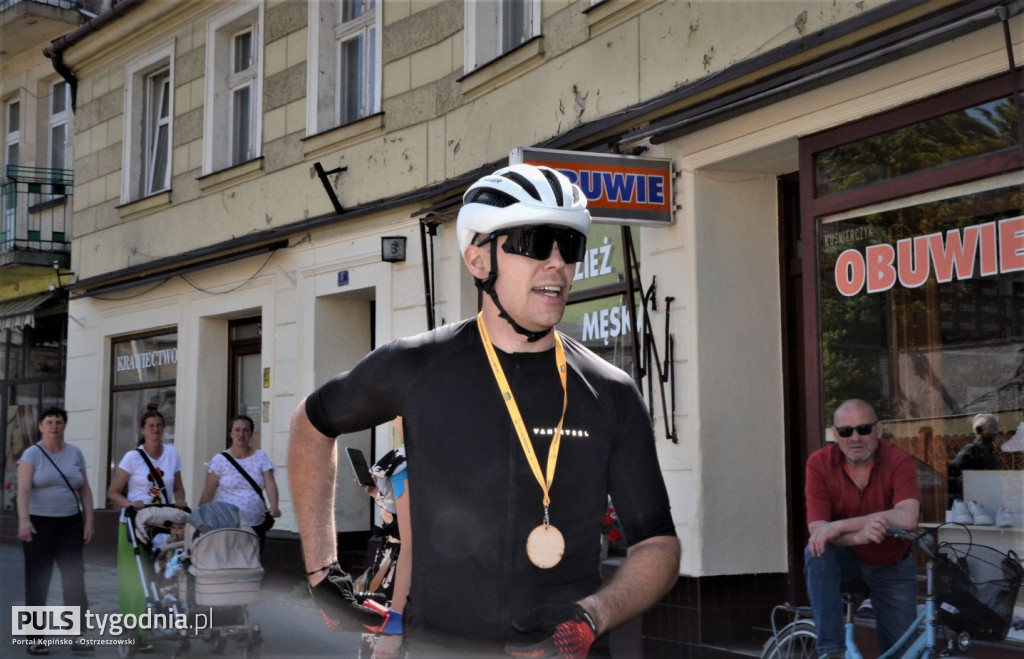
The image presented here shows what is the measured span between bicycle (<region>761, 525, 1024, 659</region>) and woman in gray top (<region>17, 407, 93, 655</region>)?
5386 mm

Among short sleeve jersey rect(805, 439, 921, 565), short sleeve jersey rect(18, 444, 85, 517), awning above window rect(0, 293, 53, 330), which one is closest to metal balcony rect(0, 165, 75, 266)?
awning above window rect(0, 293, 53, 330)

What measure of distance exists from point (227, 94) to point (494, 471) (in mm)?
12993

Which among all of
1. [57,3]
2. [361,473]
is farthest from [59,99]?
[361,473]

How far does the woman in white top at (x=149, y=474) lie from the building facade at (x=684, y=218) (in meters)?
2.66

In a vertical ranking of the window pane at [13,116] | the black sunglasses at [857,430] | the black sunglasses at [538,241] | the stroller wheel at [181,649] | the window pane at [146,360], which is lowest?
the stroller wheel at [181,649]

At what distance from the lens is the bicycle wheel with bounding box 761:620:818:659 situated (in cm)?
663

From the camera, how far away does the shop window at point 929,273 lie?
6527 mm

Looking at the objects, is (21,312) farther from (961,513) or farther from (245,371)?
(961,513)

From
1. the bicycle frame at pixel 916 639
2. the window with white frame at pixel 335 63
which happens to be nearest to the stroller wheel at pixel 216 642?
the bicycle frame at pixel 916 639

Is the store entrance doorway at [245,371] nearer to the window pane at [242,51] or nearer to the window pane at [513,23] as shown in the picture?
the window pane at [242,51]

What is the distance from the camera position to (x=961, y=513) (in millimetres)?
6895

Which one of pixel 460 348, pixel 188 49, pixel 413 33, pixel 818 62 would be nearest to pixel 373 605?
pixel 460 348

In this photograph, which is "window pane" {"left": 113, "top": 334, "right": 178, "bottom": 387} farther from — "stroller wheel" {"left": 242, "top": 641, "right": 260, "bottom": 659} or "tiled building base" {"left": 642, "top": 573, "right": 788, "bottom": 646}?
"tiled building base" {"left": 642, "top": 573, "right": 788, "bottom": 646}

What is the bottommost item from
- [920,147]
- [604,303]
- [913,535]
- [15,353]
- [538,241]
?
[913,535]
